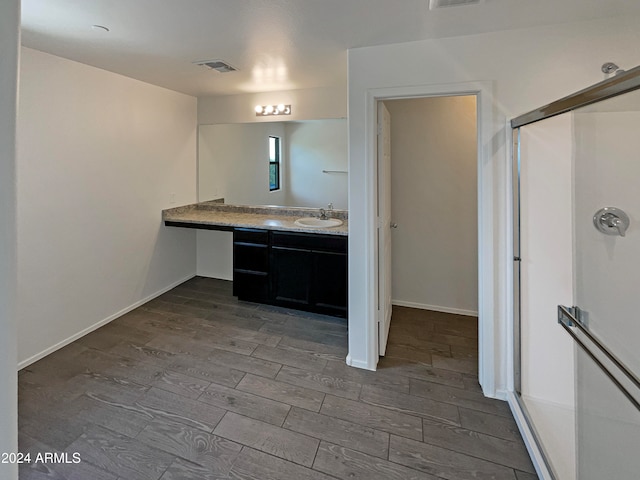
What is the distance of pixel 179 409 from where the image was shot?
2057 millimetres

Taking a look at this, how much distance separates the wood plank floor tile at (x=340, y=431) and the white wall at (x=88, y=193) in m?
2.18

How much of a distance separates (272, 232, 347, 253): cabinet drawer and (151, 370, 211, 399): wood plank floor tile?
148 cm

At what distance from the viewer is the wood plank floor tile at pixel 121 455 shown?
163 cm

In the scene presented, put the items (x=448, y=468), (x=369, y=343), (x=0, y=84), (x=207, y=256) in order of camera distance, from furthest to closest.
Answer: (x=207, y=256), (x=369, y=343), (x=448, y=468), (x=0, y=84)

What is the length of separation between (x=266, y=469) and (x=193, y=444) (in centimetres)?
44

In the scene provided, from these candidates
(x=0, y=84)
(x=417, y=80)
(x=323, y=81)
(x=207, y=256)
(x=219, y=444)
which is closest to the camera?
(x=0, y=84)

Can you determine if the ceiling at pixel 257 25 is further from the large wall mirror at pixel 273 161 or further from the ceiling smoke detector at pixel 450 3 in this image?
the large wall mirror at pixel 273 161

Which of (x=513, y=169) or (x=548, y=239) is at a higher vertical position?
(x=513, y=169)

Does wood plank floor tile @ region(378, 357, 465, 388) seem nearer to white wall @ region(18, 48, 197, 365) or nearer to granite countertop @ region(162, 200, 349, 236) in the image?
granite countertop @ region(162, 200, 349, 236)

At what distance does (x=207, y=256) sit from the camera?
458cm

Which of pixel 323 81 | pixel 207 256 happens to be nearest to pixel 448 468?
pixel 323 81

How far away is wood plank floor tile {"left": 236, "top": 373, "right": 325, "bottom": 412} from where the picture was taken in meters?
2.12

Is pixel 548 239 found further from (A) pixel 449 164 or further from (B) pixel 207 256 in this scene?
(B) pixel 207 256

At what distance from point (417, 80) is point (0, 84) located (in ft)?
7.17
